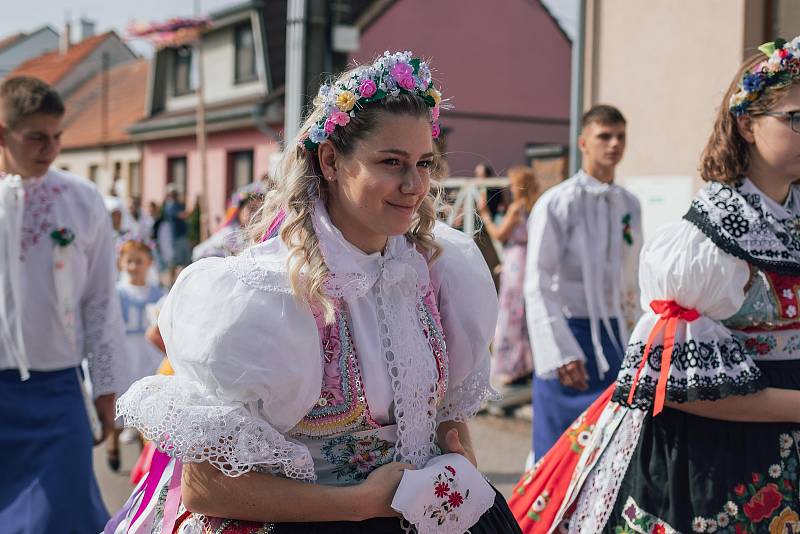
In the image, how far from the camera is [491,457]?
248 inches

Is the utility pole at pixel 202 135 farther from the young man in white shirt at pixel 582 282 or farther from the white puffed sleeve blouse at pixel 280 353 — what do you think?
the white puffed sleeve blouse at pixel 280 353

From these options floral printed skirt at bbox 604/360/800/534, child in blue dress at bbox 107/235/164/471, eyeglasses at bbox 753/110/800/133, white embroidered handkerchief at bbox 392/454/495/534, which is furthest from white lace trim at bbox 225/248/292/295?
child in blue dress at bbox 107/235/164/471

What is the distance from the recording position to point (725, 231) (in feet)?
8.66

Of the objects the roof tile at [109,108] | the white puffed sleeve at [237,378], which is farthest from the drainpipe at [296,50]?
the roof tile at [109,108]

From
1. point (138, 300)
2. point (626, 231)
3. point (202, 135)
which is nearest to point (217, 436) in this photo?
point (626, 231)

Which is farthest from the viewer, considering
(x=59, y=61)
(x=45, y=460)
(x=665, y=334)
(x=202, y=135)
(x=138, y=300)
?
(x=59, y=61)

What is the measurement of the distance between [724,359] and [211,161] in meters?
21.7

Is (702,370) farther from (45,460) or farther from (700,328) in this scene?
(45,460)

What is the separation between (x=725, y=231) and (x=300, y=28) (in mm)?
5055

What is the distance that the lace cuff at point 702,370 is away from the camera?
2.53m

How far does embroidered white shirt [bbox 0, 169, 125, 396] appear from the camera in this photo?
3.68 meters

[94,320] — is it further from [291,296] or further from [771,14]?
[771,14]

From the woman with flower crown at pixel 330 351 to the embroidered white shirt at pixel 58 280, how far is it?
1.71 metres

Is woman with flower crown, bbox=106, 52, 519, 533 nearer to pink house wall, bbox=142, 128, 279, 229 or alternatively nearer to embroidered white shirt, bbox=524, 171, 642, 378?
embroidered white shirt, bbox=524, 171, 642, 378
